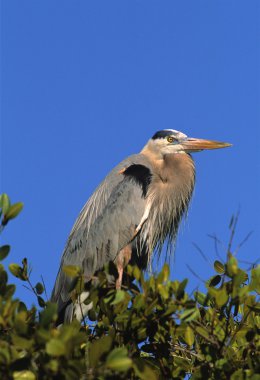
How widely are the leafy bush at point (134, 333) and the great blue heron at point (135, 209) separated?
82.3 inches

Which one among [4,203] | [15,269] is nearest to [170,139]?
[15,269]

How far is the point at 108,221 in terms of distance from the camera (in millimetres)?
6055

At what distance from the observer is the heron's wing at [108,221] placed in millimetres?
5945

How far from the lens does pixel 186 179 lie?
21.4 feet

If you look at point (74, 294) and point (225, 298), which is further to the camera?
point (74, 294)

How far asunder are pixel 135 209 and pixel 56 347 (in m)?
3.67

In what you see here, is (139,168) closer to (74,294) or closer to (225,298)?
(74,294)

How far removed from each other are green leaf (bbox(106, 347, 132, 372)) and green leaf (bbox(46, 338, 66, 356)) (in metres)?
0.15

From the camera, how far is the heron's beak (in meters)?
6.38

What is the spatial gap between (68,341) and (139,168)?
394cm

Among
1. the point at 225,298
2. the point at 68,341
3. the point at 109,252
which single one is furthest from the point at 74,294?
the point at 109,252

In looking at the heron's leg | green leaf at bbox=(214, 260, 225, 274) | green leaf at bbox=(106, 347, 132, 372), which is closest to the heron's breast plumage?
the heron's leg

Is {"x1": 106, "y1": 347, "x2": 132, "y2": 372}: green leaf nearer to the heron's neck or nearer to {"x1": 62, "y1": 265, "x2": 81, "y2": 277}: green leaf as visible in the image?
{"x1": 62, "y1": 265, "x2": 81, "y2": 277}: green leaf

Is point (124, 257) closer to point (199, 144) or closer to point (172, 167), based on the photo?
point (172, 167)
